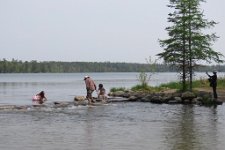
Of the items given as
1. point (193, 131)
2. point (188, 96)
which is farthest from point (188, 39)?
point (193, 131)

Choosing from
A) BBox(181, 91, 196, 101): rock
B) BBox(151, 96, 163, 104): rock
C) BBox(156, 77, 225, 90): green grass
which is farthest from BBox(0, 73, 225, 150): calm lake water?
BBox(156, 77, 225, 90): green grass

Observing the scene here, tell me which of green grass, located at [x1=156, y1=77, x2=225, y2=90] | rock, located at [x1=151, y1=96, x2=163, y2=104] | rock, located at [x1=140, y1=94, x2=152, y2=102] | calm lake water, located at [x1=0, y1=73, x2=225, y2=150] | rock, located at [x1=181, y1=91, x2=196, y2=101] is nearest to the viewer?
calm lake water, located at [x1=0, y1=73, x2=225, y2=150]

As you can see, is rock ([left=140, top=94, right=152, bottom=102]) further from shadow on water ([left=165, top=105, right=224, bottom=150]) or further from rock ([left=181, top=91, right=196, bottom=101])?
shadow on water ([left=165, top=105, right=224, bottom=150])

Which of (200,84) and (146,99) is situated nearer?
(146,99)

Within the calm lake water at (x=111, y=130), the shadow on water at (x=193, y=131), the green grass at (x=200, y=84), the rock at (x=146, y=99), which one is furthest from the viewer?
the green grass at (x=200, y=84)

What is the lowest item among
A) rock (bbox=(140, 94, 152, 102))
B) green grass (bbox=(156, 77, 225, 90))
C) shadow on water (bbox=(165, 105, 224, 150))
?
shadow on water (bbox=(165, 105, 224, 150))

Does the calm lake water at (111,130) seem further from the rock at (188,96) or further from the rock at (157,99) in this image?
the rock at (157,99)

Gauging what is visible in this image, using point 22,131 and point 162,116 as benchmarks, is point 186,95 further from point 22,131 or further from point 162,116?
point 22,131

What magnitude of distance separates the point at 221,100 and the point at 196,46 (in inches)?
215

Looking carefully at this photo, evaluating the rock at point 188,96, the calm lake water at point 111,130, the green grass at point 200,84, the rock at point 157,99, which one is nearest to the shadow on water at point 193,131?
the calm lake water at point 111,130

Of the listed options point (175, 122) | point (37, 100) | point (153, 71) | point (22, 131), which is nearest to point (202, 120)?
point (175, 122)

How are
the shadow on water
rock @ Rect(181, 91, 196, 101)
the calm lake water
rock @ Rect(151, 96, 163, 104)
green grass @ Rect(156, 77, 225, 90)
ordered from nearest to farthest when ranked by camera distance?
the shadow on water → the calm lake water → rock @ Rect(181, 91, 196, 101) → rock @ Rect(151, 96, 163, 104) → green grass @ Rect(156, 77, 225, 90)

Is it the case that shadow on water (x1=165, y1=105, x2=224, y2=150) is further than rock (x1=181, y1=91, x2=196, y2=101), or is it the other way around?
rock (x1=181, y1=91, x2=196, y2=101)

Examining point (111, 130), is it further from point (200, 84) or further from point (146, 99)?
point (200, 84)
